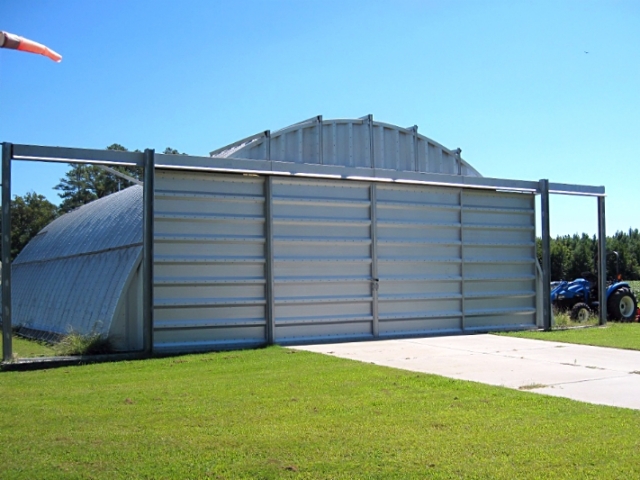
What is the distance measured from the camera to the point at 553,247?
66188mm

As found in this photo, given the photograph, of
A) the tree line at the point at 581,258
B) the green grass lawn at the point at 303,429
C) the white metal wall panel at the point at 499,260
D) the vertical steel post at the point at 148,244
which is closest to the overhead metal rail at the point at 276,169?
the vertical steel post at the point at 148,244

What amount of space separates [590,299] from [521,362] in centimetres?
1224

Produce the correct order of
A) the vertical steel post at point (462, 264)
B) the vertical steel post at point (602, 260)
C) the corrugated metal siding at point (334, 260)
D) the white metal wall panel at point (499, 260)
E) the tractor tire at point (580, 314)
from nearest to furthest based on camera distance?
the corrugated metal siding at point (334, 260) → the vertical steel post at point (462, 264) → the white metal wall panel at point (499, 260) → the vertical steel post at point (602, 260) → the tractor tire at point (580, 314)

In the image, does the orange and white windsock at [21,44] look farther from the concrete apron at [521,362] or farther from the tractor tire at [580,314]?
the tractor tire at [580,314]

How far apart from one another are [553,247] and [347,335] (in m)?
55.2

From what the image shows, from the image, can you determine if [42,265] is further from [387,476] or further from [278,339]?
[387,476]

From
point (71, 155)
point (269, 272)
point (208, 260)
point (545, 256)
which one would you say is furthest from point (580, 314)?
point (71, 155)

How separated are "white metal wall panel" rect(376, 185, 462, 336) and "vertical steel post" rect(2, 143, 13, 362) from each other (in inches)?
323

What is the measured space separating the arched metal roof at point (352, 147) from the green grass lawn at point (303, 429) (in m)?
6.52

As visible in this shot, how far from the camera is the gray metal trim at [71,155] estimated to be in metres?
11.9

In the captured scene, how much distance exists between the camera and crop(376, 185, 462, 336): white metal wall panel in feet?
53.6

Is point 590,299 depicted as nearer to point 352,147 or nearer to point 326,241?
point 352,147

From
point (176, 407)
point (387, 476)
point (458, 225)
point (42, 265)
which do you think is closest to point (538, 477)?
point (387, 476)

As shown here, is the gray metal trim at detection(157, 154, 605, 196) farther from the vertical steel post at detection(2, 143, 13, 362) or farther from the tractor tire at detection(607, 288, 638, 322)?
the tractor tire at detection(607, 288, 638, 322)
